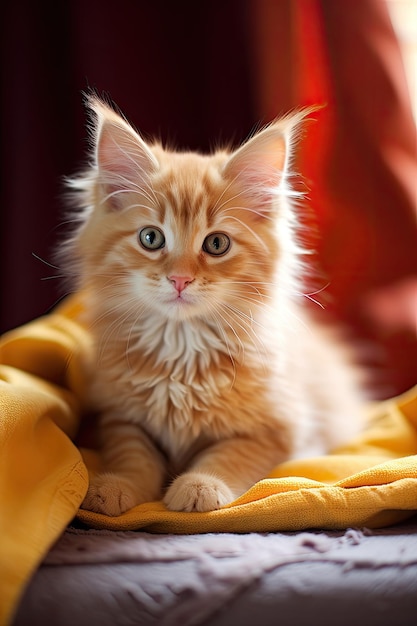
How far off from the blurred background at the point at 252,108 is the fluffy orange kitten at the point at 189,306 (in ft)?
1.51

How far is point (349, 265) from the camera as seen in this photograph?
203cm

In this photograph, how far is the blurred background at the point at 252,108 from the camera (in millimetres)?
1951

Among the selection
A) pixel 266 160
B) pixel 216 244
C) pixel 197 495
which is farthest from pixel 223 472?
pixel 266 160

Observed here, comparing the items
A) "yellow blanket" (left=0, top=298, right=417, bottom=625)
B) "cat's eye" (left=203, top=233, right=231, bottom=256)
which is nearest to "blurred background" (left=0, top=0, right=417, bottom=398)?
"cat's eye" (left=203, top=233, right=231, bottom=256)

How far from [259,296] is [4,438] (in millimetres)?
597

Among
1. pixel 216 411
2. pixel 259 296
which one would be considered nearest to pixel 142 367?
pixel 216 411

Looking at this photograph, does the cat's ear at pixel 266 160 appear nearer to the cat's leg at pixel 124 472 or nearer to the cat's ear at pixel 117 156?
the cat's ear at pixel 117 156

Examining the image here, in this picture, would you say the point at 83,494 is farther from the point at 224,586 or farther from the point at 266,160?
the point at 266,160

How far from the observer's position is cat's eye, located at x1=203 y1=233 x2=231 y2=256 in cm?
132

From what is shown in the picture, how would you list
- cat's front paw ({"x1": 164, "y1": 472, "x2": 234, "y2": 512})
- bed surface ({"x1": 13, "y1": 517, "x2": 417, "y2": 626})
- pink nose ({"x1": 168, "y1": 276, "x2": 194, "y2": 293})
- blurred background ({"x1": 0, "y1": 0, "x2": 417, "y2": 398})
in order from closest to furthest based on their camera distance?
1. bed surface ({"x1": 13, "y1": 517, "x2": 417, "y2": 626})
2. cat's front paw ({"x1": 164, "y1": 472, "x2": 234, "y2": 512})
3. pink nose ({"x1": 168, "y1": 276, "x2": 194, "y2": 293})
4. blurred background ({"x1": 0, "y1": 0, "x2": 417, "y2": 398})

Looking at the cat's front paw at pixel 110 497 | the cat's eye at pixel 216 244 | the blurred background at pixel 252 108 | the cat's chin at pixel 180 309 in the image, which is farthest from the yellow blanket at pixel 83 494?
the blurred background at pixel 252 108

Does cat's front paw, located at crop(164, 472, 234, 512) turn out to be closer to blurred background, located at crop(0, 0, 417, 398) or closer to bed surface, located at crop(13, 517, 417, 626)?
bed surface, located at crop(13, 517, 417, 626)

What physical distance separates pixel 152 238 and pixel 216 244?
13 cm

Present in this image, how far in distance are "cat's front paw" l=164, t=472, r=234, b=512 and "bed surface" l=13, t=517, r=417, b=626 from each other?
13 centimetres
